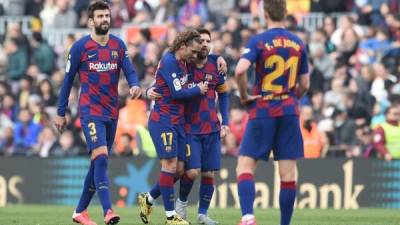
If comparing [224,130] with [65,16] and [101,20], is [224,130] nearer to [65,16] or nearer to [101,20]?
[101,20]

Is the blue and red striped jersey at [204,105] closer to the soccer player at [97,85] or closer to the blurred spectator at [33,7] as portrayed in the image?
the soccer player at [97,85]

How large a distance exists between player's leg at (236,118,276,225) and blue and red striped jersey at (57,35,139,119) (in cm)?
256

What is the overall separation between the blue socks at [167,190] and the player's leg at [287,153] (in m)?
2.45

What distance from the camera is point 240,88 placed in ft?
43.5

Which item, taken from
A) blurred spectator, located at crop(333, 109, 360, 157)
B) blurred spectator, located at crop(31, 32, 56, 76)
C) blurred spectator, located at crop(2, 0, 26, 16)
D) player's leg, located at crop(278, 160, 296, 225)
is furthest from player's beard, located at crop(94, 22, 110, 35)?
blurred spectator, located at crop(2, 0, 26, 16)

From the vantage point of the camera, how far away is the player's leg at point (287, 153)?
44.4ft

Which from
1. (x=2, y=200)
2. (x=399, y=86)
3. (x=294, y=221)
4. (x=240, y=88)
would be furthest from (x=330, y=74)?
(x=240, y=88)

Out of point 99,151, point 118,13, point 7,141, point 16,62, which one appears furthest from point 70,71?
point 118,13

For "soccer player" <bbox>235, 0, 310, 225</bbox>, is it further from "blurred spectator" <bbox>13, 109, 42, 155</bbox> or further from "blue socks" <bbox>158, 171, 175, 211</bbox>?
"blurred spectator" <bbox>13, 109, 42, 155</bbox>

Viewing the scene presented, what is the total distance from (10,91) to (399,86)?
8.66 meters

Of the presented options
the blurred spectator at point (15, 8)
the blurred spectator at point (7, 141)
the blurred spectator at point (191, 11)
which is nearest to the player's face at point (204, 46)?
the blurred spectator at point (7, 141)

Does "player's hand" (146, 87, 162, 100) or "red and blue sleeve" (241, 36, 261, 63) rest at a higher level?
"red and blue sleeve" (241, 36, 261, 63)

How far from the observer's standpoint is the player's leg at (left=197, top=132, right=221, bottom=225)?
53.3ft

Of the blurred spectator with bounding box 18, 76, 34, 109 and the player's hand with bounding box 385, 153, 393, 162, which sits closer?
the player's hand with bounding box 385, 153, 393, 162
